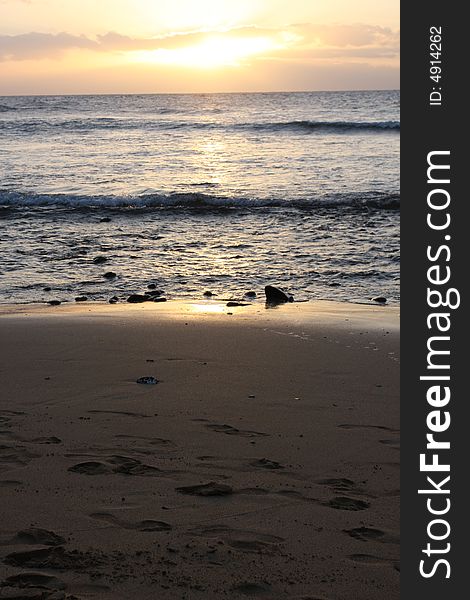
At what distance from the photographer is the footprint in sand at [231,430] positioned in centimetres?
442

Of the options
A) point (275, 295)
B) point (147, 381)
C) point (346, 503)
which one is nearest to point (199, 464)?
point (346, 503)

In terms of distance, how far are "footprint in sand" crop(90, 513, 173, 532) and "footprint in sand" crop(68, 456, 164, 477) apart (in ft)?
1.50

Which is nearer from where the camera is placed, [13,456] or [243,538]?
[243,538]

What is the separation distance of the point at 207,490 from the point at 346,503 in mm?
700

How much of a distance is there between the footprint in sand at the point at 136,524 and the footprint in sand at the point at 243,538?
0.15 metres

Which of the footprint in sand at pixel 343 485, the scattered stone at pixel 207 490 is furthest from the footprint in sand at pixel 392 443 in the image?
the scattered stone at pixel 207 490

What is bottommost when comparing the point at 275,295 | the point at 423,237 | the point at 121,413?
the point at 121,413

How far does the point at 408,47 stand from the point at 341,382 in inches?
117

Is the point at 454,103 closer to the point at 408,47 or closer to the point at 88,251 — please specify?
the point at 408,47

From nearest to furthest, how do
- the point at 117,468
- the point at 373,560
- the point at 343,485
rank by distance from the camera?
the point at 373,560, the point at 343,485, the point at 117,468

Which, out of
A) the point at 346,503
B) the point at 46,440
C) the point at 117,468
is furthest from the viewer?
the point at 46,440

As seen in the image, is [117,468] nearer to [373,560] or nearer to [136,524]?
[136,524]

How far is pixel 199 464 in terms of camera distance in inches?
157

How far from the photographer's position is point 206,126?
1582 inches
